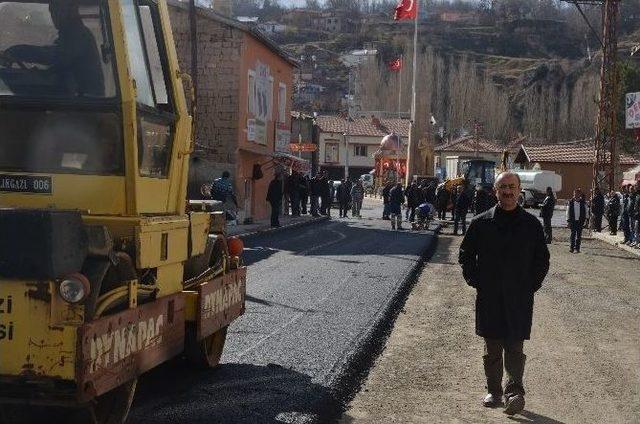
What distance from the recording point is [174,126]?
6871 millimetres

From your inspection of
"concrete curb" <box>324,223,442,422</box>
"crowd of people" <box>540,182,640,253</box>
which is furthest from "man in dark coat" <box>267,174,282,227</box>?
"concrete curb" <box>324,223,442,422</box>

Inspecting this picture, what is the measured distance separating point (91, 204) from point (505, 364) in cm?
328

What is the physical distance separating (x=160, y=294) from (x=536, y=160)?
237 feet

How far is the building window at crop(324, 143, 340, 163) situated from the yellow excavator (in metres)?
89.5

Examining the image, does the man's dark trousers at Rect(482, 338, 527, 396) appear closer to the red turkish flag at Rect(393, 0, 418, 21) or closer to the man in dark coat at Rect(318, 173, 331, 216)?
the man in dark coat at Rect(318, 173, 331, 216)

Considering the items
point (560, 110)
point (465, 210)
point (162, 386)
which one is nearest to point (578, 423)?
point (162, 386)

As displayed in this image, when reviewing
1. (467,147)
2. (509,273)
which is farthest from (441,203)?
(467,147)

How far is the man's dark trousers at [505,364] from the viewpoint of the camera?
7.33 meters

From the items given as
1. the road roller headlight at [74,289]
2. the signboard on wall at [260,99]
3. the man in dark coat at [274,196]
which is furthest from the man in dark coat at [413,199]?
the road roller headlight at [74,289]

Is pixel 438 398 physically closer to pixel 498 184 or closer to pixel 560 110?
pixel 498 184

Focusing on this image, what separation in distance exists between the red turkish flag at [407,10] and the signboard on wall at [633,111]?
21.4 metres

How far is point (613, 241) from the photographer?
29.7 meters

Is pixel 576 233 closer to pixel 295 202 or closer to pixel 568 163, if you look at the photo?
pixel 295 202

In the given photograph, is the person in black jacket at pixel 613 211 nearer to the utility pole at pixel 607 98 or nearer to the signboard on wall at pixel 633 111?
the utility pole at pixel 607 98
